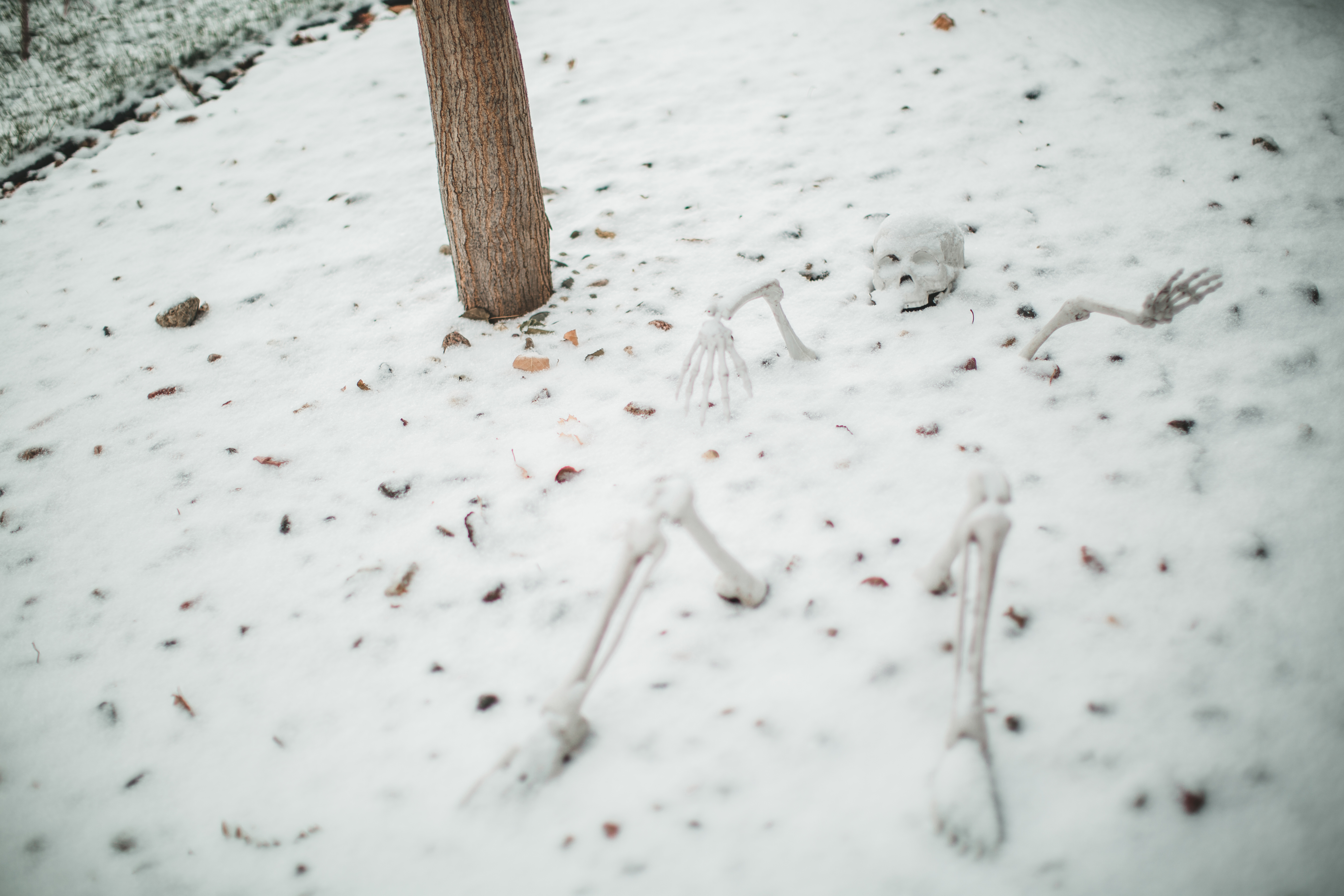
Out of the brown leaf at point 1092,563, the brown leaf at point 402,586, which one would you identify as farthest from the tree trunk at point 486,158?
the brown leaf at point 1092,563

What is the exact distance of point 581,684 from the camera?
4.87ft

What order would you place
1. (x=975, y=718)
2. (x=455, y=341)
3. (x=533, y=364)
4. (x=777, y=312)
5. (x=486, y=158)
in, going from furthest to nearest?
(x=455, y=341) → (x=533, y=364) → (x=486, y=158) → (x=777, y=312) → (x=975, y=718)

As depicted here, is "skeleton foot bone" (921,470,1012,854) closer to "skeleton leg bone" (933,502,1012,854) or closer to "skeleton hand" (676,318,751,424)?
"skeleton leg bone" (933,502,1012,854)

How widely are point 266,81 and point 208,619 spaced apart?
448 cm

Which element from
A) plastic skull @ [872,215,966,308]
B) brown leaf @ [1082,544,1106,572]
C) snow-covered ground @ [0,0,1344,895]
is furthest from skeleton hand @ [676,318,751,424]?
brown leaf @ [1082,544,1106,572]

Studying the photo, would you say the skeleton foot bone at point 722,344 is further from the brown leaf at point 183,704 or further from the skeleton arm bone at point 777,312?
the brown leaf at point 183,704

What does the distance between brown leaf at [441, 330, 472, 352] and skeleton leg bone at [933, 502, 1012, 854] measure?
81.8 inches

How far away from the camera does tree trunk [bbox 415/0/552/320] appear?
2328mm

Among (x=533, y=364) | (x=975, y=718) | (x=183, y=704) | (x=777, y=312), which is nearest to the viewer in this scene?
(x=975, y=718)

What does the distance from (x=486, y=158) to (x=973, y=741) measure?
96.5 inches

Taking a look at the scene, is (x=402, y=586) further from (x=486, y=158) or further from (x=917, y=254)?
(x=917, y=254)

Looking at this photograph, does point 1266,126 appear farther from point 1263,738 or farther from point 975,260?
point 1263,738

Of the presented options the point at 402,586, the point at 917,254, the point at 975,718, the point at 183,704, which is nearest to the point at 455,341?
the point at 402,586

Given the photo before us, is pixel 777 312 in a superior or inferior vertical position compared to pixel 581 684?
superior
